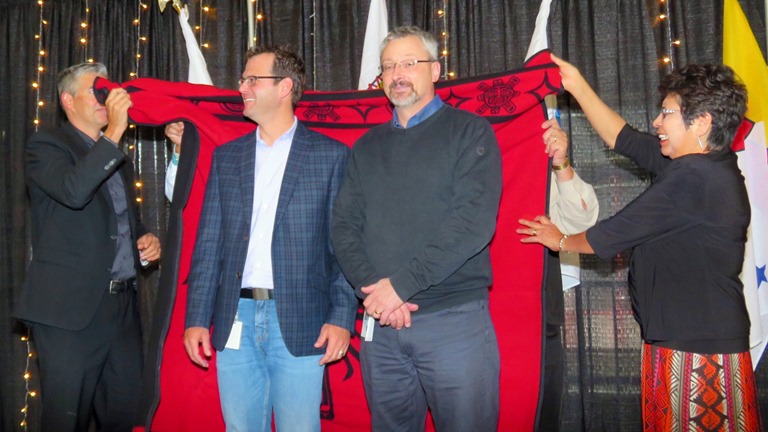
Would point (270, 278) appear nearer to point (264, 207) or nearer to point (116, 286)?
point (264, 207)

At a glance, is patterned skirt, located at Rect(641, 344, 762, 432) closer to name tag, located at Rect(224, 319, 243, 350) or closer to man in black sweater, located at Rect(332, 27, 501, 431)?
man in black sweater, located at Rect(332, 27, 501, 431)

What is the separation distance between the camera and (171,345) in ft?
8.61

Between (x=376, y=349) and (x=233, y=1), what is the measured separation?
302cm

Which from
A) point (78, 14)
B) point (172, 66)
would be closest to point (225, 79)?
point (172, 66)

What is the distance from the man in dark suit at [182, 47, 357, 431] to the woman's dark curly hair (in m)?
1.21

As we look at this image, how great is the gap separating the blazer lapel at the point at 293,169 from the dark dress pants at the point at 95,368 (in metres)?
1.02

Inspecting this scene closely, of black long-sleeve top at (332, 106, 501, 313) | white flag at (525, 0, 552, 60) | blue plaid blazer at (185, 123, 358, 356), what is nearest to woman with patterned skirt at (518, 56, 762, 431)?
black long-sleeve top at (332, 106, 501, 313)

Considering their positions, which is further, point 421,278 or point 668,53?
point 668,53

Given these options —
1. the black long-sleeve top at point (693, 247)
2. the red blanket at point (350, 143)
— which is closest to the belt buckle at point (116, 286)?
the red blanket at point (350, 143)

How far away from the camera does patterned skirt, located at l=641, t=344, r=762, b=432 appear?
2.03m

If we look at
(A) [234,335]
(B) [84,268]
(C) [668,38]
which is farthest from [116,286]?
(C) [668,38]

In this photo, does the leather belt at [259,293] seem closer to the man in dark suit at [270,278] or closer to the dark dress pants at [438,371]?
the man in dark suit at [270,278]

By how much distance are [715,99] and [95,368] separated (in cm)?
257

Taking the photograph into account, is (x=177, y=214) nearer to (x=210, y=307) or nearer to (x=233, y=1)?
(x=210, y=307)
